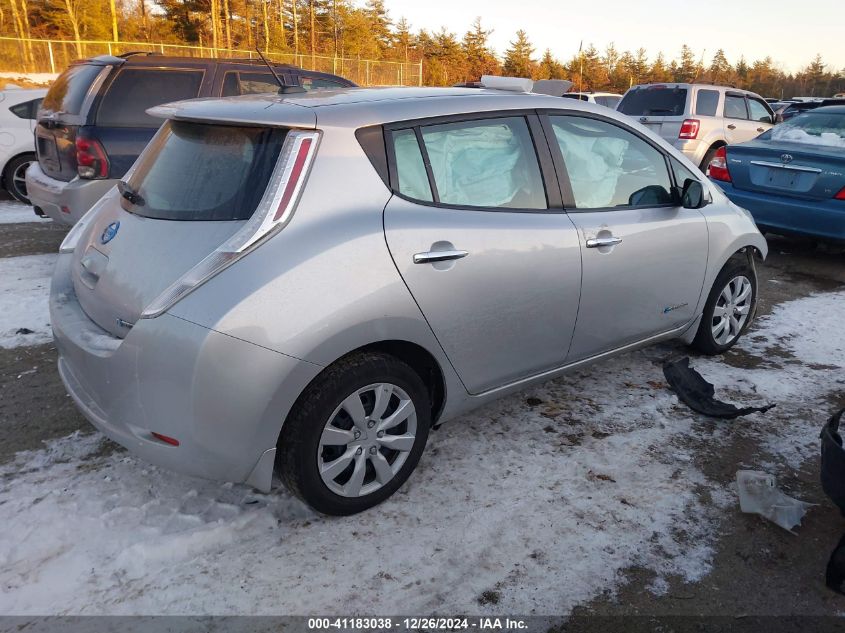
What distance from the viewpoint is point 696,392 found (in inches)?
149

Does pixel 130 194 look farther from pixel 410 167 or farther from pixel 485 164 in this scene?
pixel 485 164

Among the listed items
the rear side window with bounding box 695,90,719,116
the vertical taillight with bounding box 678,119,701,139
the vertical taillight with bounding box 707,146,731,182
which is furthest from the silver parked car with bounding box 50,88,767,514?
the rear side window with bounding box 695,90,719,116

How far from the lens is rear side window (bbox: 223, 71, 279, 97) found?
712 cm

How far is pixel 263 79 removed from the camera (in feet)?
24.6

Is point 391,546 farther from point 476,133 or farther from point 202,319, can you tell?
point 476,133

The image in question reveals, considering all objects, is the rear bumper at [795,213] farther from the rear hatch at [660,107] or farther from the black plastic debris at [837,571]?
the black plastic debris at [837,571]

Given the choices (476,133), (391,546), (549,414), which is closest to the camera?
(391,546)

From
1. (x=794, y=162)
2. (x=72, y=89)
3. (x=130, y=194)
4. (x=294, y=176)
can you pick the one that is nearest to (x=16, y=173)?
(x=72, y=89)

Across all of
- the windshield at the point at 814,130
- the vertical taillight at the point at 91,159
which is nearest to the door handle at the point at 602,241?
the vertical taillight at the point at 91,159

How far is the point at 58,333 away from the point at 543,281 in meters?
2.17

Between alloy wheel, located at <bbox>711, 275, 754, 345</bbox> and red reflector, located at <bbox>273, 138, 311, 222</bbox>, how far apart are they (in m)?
3.04

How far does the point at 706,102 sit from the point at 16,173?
11.0 m

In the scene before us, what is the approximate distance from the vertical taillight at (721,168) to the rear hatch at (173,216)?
628 centimetres

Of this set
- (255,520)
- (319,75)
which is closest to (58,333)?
(255,520)
